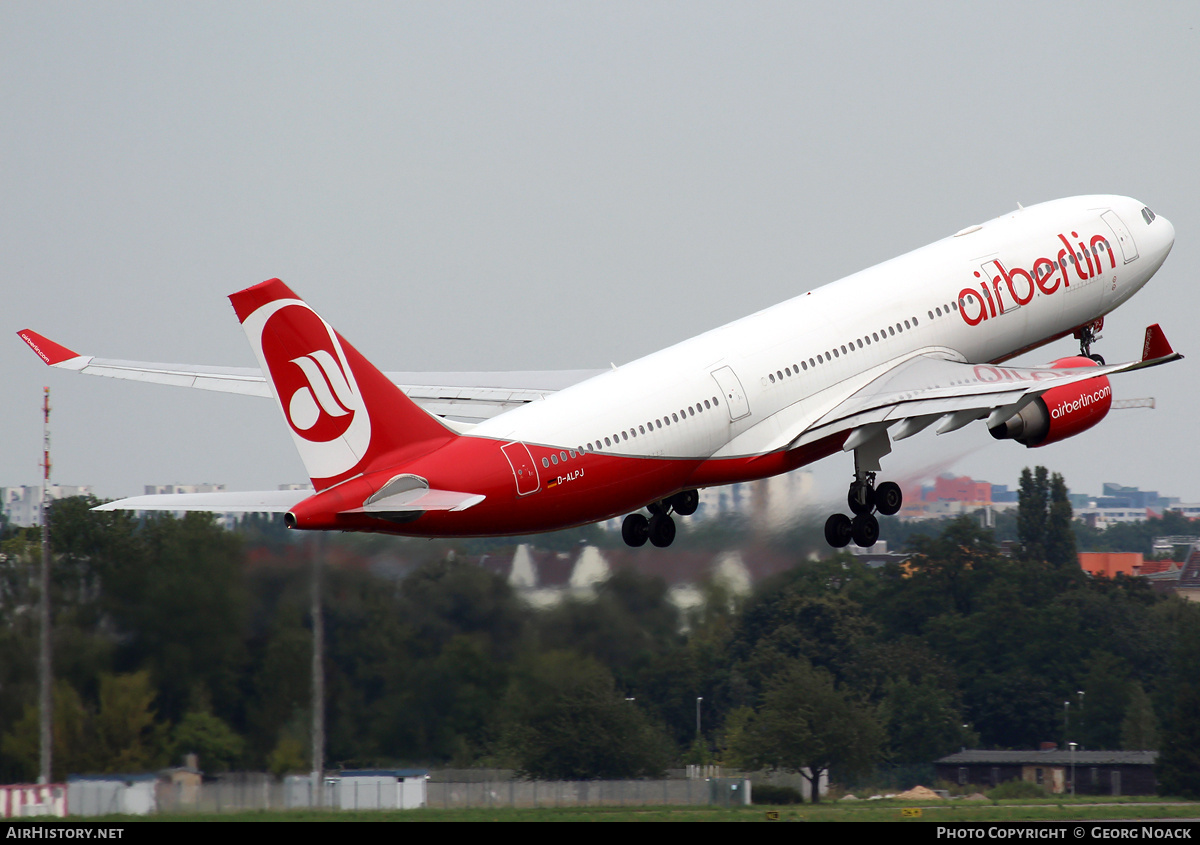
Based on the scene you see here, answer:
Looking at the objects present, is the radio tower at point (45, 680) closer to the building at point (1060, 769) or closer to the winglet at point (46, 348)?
the winglet at point (46, 348)

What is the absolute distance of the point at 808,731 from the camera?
61906 millimetres

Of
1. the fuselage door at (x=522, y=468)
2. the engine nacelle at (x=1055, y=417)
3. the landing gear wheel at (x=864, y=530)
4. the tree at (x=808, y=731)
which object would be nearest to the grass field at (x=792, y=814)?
the tree at (x=808, y=731)

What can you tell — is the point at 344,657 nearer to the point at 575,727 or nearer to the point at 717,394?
the point at 575,727

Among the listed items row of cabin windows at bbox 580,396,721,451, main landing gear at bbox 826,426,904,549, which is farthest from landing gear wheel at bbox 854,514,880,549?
row of cabin windows at bbox 580,396,721,451

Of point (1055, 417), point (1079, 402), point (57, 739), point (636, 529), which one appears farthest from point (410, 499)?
point (57, 739)

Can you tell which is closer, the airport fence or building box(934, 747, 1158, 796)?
the airport fence

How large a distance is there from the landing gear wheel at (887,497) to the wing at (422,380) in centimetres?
765

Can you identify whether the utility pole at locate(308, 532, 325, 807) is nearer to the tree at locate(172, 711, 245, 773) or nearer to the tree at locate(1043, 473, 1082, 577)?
the tree at locate(172, 711, 245, 773)

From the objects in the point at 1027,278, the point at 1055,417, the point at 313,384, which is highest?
the point at 1027,278

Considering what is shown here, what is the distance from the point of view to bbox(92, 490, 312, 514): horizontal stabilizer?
94.6ft

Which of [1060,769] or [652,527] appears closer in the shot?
[652,527]

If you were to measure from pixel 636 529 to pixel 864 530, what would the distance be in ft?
18.5

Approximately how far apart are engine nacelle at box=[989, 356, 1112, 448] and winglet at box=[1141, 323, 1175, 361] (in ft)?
11.4

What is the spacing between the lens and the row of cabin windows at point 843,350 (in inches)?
1496
